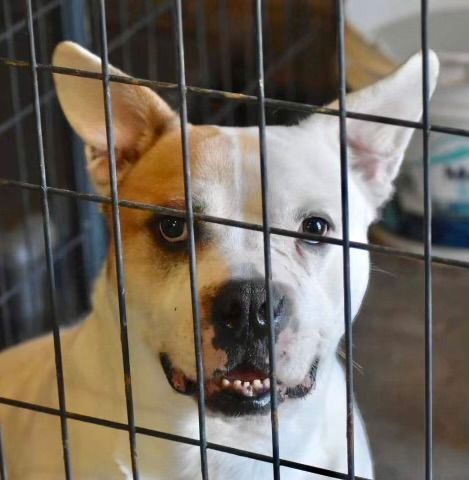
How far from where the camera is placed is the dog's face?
102 centimetres

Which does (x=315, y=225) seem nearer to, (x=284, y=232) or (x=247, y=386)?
(x=247, y=386)

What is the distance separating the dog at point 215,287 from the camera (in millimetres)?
1062

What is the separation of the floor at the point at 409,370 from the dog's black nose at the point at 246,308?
0.48 meters

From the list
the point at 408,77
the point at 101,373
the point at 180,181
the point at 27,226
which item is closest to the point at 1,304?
the point at 27,226

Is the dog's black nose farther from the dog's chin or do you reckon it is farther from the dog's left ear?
the dog's left ear

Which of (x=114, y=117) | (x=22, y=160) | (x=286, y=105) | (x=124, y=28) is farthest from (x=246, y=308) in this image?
(x=124, y=28)

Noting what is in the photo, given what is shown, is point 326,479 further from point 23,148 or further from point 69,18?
point 23,148

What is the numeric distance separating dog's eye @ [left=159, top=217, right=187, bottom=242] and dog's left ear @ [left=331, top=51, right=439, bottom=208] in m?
0.22

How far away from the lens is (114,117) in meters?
1.21

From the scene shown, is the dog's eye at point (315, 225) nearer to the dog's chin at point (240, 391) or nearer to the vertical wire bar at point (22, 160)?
the dog's chin at point (240, 391)

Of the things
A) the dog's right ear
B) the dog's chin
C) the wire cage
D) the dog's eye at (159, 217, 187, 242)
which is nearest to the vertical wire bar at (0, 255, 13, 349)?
the wire cage

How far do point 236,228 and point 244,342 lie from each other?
0.47 ft


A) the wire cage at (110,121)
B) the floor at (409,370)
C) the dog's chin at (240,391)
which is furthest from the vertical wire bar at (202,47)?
the dog's chin at (240,391)

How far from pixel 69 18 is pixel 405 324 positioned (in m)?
0.77
